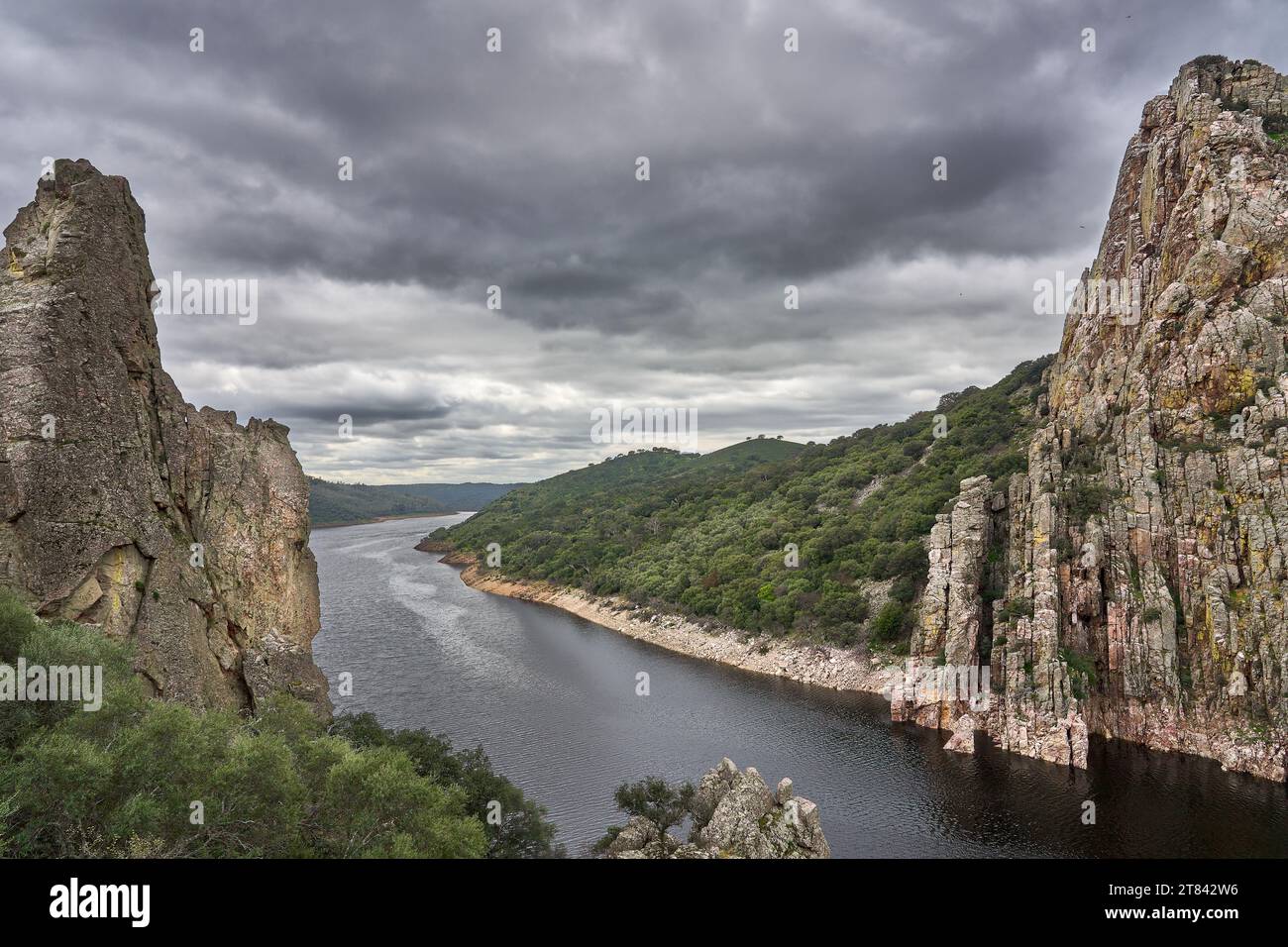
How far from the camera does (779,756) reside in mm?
39188

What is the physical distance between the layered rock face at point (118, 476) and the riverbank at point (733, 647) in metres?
40.7

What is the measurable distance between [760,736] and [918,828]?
12937 mm

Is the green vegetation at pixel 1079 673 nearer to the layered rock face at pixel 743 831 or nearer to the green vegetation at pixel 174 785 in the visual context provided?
the layered rock face at pixel 743 831

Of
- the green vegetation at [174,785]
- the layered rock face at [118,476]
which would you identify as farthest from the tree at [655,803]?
the layered rock face at [118,476]

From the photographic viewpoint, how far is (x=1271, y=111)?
51.6 meters

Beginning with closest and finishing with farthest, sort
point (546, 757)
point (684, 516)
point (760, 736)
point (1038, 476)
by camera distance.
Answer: point (546, 757), point (760, 736), point (1038, 476), point (684, 516)

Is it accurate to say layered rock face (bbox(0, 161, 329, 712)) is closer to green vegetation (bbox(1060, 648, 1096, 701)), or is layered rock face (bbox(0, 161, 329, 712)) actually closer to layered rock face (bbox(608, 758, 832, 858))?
layered rock face (bbox(608, 758, 832, 858))

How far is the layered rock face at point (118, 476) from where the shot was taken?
1758 centimetres

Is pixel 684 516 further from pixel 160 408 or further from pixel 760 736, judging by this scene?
pixel 160 408

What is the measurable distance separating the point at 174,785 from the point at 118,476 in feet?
32.6

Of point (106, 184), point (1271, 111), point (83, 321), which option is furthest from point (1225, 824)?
point (1271, 111)
